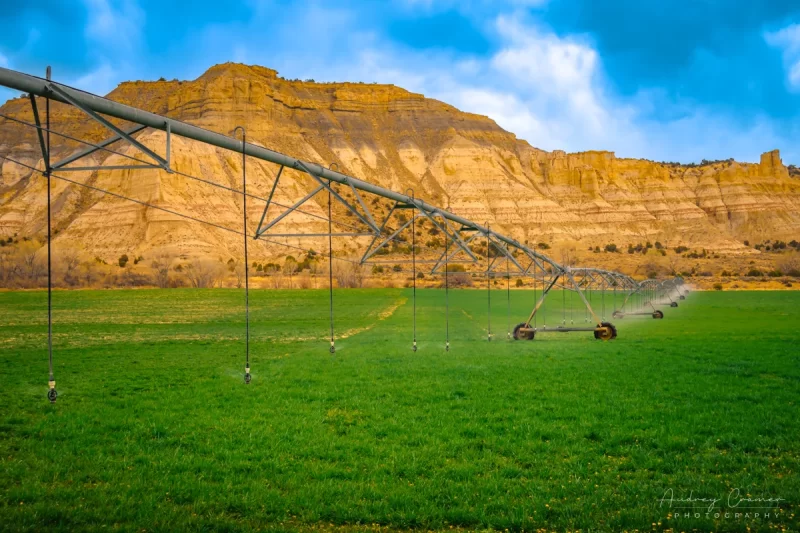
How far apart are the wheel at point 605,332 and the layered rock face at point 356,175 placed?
6675 cm

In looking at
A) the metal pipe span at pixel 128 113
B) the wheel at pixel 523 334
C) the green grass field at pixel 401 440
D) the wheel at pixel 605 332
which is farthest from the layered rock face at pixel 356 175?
the metal pipe span at pixel 128 113

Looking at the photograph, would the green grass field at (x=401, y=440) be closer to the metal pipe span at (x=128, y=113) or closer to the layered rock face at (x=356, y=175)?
the metal pipe span at (x=128, y=113)

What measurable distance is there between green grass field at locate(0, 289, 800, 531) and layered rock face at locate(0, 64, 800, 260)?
7073 cm

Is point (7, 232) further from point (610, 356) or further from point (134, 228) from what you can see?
point (610, 356)

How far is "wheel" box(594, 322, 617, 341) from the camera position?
80.3ft

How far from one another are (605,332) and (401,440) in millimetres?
17311

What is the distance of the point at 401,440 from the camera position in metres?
9.29

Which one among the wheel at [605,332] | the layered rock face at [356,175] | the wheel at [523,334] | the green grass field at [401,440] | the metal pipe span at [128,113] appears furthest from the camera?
the layered rock face at [356,175]

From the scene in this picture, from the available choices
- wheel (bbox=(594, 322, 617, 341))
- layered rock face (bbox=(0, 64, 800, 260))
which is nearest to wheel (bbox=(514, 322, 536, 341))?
wheel (bbox=(594, 322, 617, 341))

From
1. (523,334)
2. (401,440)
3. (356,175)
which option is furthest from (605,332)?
(356,175)

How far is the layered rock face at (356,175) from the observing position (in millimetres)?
89500

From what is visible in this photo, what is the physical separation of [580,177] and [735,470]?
136713 mm

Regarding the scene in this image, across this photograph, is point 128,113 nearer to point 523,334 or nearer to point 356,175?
point 523,334

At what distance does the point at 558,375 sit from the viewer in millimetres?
15375
